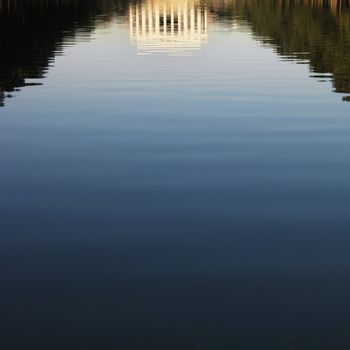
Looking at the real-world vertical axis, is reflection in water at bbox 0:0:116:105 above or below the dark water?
above

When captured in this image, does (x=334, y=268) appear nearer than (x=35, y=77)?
Yes

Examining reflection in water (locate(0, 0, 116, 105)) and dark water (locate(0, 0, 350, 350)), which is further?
reflection in water (locate(0, 0, 116, 105))

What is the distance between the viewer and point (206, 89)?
34.9m

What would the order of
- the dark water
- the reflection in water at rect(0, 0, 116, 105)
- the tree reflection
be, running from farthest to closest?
1. the reflection in water at rect(0, 0, 116, 105)
2. the tree reflection
3. the dark water

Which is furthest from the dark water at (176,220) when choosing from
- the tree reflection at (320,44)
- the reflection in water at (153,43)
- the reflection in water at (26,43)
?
the reflection in water at (26,43)

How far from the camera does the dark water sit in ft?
31.3

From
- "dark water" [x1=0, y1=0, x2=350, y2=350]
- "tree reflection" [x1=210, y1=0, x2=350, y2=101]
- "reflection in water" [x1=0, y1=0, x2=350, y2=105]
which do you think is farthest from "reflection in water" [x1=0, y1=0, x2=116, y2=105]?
"tree reflection" [x1=210, y1=0, x2=350, y2=101]

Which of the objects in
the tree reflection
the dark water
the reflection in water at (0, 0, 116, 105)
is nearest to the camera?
the dark water

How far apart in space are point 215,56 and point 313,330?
49704mm

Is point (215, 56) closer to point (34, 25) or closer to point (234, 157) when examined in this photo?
point (234, 157)

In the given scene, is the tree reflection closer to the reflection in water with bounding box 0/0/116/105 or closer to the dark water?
the dark water

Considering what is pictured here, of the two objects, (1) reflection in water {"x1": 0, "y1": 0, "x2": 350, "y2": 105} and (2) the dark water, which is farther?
(1) reflection in water {"x1": 0, "y1": 0, "x2": 350, "y2": 105}

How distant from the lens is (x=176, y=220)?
46.2 feet

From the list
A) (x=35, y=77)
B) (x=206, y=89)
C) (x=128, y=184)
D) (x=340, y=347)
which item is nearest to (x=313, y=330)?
(x=340, y=347)
